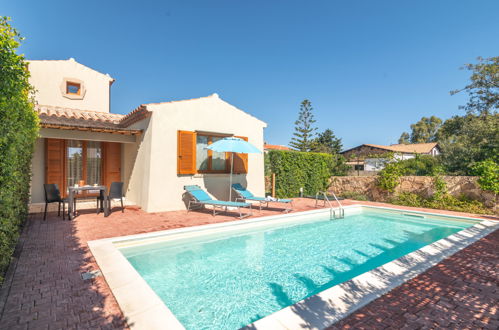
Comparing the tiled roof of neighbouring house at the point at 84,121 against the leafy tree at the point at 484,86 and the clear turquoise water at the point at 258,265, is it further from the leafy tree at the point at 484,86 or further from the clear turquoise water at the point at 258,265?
the leafy tree at the point at 484,86

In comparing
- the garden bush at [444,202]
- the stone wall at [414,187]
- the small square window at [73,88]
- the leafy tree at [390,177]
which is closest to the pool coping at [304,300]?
the garden bush at [444,202]

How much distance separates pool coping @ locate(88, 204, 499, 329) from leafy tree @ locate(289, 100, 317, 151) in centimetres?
3310

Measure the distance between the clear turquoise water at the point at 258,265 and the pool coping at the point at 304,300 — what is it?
1.66ft

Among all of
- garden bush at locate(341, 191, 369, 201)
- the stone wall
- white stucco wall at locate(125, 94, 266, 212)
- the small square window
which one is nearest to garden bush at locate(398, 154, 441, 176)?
the stone wall

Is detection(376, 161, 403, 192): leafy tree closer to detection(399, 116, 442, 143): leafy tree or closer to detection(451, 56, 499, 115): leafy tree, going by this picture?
detection(451, 56, 499, 115): leafy tree

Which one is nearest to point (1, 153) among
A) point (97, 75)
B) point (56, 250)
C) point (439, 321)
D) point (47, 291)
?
point (47, 291)

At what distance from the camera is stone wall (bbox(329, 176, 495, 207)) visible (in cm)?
1103

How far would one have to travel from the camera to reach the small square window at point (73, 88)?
15523 mm

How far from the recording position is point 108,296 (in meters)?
3.23

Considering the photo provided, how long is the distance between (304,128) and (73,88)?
30262mm

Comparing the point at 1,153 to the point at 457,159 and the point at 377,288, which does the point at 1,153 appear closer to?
the point at 377,288

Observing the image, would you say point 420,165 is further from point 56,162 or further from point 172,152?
point 56,162

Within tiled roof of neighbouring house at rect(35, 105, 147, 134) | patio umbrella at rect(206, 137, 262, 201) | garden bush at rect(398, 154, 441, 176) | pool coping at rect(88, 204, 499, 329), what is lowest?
pool coping at rect(88, 204, 499, 329)

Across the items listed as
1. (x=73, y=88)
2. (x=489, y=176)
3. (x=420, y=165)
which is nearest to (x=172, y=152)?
(x=73, y=88)
